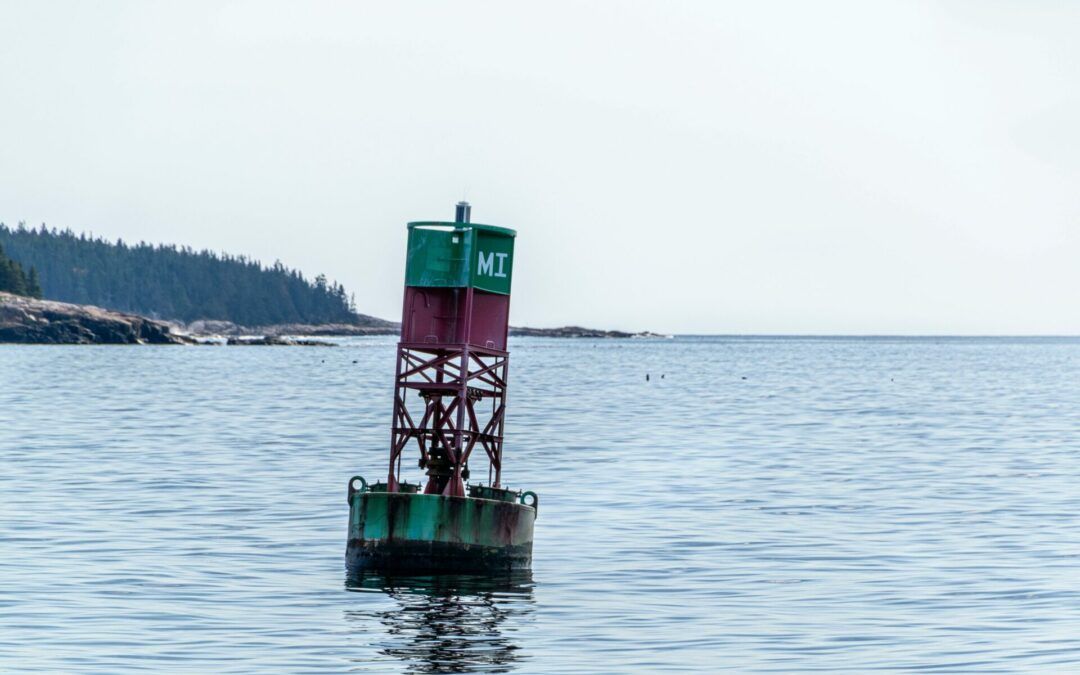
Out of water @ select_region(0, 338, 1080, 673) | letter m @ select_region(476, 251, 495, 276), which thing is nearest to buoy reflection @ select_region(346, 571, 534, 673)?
water @ select_region(0, 338, 1080, 673)

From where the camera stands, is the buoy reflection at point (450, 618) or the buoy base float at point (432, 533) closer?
the buoy reflection at point (450, 618)

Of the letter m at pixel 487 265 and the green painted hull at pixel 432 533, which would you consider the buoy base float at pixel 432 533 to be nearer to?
the green painted hull at pixel 432 533

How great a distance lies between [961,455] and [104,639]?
148ft

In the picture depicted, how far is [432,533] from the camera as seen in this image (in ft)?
94.9

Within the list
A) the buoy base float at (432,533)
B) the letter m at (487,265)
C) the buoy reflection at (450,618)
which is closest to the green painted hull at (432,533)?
the buoy base float at (432,533)

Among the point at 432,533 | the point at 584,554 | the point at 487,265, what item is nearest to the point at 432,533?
the point at 432,533

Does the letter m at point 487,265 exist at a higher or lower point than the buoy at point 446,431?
higher

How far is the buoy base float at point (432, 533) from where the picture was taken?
28.9 meters

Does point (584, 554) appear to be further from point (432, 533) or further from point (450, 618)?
point (450, 618)

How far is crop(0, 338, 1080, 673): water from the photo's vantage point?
2364 cm

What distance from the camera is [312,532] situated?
3662cm

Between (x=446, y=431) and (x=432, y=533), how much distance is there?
2.71m

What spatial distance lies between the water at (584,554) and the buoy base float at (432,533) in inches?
16.7

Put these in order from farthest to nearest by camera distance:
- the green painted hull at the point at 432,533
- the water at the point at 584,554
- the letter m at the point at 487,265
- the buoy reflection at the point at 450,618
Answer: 1. the letter m at the point at 487,265
2. the green painted hull at the point at 432,533
3. the water at the point at 584,554
4. the buoy reflection at the point at 450,618
